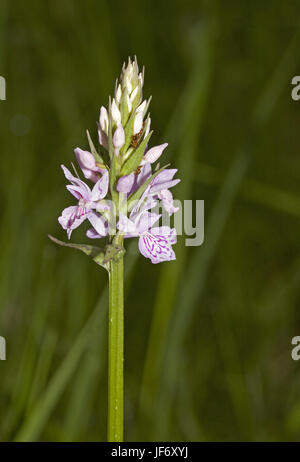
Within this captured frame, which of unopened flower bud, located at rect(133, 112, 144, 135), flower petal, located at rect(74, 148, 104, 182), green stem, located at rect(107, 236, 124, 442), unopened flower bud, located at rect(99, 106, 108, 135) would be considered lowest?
green stem, located at rect(107, 236, 124, 442)

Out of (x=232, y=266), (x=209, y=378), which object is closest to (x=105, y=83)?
(x=232, y=266)

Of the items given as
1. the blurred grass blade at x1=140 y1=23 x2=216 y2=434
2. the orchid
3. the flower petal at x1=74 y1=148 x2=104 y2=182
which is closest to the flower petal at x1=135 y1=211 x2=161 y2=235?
the orchid

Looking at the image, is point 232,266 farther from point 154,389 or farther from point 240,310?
point 154,389

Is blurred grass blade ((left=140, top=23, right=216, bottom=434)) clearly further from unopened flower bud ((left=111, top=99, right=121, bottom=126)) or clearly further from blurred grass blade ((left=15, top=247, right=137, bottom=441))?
unopened flower bud ((left=111, top=99, right=121, bottom=126))

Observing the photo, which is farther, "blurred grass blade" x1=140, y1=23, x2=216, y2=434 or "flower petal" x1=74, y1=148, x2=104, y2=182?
"blurred grass blade" x1=140, y1=23, x2=216, y2=434

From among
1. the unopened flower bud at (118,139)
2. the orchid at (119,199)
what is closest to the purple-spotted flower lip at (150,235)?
the orchid at (119,199)

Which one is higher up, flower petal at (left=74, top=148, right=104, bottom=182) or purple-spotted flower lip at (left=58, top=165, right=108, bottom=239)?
flower petal at (left=74, top=148, right=104, bottom=182)

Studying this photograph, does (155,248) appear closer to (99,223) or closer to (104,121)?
(99,223)
